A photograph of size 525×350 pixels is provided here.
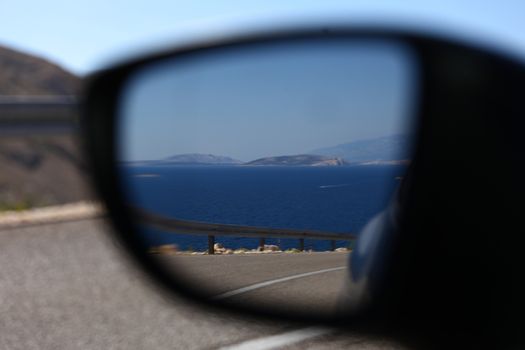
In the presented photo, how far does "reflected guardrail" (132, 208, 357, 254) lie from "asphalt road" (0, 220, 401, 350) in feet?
2.74

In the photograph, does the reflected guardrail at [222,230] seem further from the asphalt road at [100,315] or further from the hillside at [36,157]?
the asphalt road at [100,315]

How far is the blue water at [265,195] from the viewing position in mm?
1678

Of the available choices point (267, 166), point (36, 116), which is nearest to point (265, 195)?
point (267, 166)

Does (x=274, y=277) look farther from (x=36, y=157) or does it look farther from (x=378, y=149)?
(x=36, y=157)

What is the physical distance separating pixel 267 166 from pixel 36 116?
7.75 m

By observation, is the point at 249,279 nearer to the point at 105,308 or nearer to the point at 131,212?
the point at 131,212

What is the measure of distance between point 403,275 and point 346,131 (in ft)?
1.06

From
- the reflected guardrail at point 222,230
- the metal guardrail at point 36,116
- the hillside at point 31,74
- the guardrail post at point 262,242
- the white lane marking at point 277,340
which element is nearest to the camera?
the reflected guardrail at point 222,230

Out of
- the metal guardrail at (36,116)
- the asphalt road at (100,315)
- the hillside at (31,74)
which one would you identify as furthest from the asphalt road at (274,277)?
the hillside at (31,74)

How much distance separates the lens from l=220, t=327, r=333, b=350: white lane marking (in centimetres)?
387

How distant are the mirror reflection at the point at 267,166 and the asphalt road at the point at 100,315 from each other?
88cm

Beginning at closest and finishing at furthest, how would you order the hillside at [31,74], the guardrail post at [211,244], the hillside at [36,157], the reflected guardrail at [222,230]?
the reflected guardrail at [222,230] < the guardrail post at [211,244] < the hillside at [36,157] < the hillside at [31,74]

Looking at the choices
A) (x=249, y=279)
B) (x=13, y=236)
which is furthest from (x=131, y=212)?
(x=13, y=236)

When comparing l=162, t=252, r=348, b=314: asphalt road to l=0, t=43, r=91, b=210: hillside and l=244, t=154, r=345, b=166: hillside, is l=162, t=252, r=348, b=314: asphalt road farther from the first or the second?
l=0, t=43, r=91, b=210: hillside
